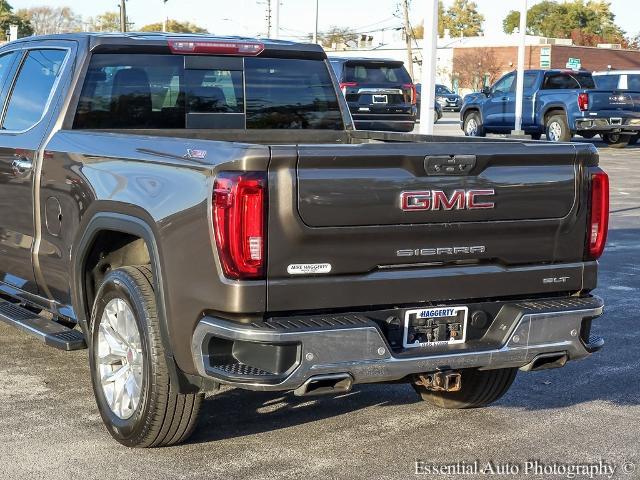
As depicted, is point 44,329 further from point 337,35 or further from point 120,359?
point 337,35

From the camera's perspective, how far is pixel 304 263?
14.8 feet

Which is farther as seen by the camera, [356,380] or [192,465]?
[192,465]

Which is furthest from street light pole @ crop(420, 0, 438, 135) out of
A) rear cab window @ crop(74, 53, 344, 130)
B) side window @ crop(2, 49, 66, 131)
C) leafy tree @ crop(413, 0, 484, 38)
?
leafy tree @ crop(413, 0, 484, 38)

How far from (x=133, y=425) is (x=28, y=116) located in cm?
233


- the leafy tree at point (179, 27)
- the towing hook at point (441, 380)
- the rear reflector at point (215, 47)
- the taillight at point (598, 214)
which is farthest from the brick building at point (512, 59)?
the towing hook at point (441, 380)

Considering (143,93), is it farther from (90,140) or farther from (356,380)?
(356,380)

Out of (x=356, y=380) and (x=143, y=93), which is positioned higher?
(x=143, y=93)

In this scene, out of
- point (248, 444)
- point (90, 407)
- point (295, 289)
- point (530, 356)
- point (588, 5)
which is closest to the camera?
point (295, 289)

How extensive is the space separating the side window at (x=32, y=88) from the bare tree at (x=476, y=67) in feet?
259

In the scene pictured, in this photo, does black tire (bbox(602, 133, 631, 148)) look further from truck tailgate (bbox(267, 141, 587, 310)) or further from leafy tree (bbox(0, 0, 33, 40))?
leafy tree (bbox(0, 0, 33, 40))

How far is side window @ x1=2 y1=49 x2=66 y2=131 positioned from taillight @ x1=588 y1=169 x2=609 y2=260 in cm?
319

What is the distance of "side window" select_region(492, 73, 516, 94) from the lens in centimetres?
2956

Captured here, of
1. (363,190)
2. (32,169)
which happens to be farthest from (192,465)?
(32,169)

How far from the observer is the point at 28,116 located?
6.55 meters
